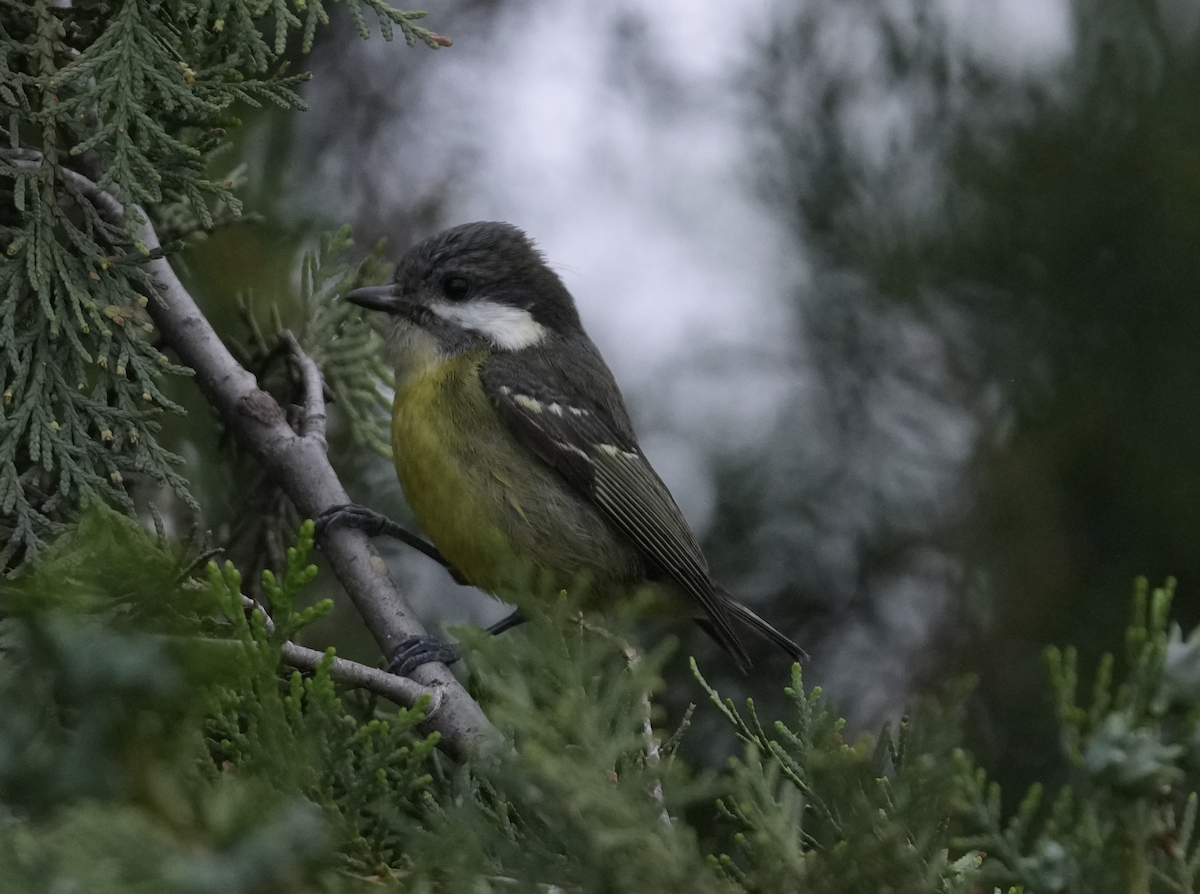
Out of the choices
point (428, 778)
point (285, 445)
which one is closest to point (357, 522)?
point (285, 445)

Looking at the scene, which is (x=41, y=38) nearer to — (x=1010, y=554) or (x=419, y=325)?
(x=419, y=325)

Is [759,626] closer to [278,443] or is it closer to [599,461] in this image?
[599,461]

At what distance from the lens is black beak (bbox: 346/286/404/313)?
3.95 m

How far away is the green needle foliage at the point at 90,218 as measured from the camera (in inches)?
95.8

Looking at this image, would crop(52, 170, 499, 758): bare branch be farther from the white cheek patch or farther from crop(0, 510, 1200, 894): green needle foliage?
crop(0, 510, 1200, 894): green needle foliage

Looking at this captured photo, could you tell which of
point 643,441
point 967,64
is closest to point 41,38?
point 643,441

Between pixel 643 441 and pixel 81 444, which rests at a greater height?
pixel 643 441

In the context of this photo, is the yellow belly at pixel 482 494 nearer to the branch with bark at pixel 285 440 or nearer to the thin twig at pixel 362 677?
the branch with bark at pixel 285 440

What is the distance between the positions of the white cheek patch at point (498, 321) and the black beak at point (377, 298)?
16cm

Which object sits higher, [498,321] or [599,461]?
[498,321]

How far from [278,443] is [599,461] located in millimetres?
1208

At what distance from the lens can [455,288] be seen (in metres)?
4.33

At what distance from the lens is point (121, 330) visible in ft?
8.54

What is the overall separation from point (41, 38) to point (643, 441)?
3013 millimetres
